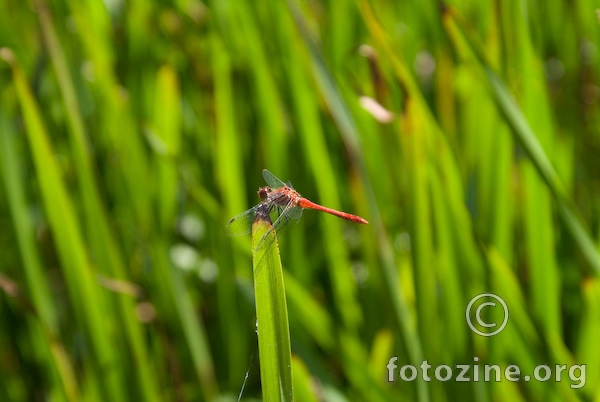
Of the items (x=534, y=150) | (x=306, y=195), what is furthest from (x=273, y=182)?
(x=306, y=195)

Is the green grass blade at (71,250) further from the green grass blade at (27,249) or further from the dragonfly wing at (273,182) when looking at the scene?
the dragonfly wing at (273,182)

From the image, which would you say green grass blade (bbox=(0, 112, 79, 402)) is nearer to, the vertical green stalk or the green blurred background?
the green blurred background

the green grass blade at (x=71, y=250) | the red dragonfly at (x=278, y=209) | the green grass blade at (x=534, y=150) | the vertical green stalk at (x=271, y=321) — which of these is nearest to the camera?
the vertical green stalk at (x=271, y=321)

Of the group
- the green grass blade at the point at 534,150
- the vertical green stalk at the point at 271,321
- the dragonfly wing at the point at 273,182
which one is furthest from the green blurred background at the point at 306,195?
the vertical green stalk at the point at 271,321

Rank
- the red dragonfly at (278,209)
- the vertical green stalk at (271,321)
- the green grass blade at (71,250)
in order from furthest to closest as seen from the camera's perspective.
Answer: the green grass blade at (71,250) < the red dragonfly at (278,209) < the vertical green stalk at (271,321)

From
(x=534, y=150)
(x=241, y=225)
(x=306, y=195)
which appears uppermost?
(x=306, y=195)

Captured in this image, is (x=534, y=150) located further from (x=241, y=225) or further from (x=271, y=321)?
(x=271, y=321)
